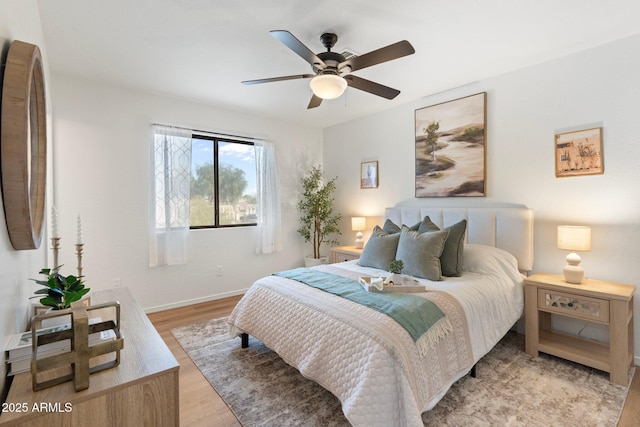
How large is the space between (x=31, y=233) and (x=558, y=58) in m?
3.90

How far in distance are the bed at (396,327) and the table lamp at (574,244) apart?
361 mm

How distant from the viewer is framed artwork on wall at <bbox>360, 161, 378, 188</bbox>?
4.34 metres

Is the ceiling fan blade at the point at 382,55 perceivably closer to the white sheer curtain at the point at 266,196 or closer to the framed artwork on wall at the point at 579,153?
the framed artwork on wall at the point at 579,153

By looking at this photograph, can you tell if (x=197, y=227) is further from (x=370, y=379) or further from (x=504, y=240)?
(x=504, y=240)

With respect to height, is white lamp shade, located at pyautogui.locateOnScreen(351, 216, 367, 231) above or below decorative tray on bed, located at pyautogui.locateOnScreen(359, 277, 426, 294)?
above

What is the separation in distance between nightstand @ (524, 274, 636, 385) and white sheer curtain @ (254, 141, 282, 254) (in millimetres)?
3188

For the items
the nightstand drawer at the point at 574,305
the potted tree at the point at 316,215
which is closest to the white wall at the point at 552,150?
the nightstand drawer at the point at 574,305

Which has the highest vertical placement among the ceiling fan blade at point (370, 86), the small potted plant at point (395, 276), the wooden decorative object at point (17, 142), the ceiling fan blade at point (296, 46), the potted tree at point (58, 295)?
the ceiling fan blade at point (296, 46)

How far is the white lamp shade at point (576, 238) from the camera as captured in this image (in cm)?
234

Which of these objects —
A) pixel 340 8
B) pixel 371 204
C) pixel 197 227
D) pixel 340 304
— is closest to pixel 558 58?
pixel 340 8

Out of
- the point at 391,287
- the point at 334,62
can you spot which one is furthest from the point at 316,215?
the point at 334,62

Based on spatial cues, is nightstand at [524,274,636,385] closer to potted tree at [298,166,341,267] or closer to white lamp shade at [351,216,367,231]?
white lamp shade at [351,216,367,231]

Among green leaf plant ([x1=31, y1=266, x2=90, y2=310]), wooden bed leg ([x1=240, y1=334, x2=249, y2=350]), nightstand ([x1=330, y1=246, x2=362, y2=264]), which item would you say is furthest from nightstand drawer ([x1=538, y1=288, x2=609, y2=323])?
green leaf plant ([x1=31, y1=266, x2=90, y2=310])

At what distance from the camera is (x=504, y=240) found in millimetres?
2949
